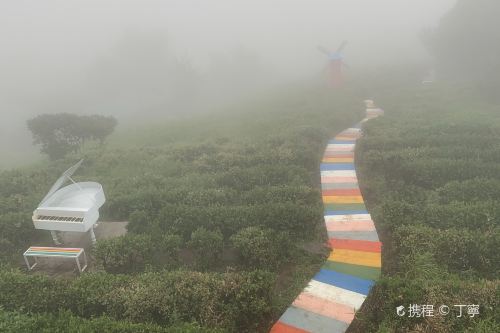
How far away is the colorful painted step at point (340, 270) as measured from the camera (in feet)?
32.7

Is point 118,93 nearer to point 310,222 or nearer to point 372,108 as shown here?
point 372,108

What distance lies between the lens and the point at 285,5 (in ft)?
549

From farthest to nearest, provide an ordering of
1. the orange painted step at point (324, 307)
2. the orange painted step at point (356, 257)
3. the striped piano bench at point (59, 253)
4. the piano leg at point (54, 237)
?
1. the piano leg at point (54, 237)
2. the striped piano bench at point (59, 253)
3. the orange painted step at point (356, 257)
4. the orange painted step at point (324, 307)

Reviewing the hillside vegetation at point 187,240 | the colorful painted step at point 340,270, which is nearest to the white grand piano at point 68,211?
the hillside vegetation at point 187,240

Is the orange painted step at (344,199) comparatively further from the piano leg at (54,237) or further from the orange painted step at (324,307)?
the piano leg at (54,237)

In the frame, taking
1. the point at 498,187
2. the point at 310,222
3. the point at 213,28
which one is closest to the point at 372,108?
the point at 498,187

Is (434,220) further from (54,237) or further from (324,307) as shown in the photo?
(54,237)

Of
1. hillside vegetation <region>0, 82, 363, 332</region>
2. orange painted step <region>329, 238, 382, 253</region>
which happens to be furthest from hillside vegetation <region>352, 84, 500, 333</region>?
hillside vegetation <region>0, 82, 363, 332</region>

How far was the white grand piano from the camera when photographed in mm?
13234

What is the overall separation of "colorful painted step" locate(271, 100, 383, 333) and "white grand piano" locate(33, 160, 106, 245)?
23.9ft

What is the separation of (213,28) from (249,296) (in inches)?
5466

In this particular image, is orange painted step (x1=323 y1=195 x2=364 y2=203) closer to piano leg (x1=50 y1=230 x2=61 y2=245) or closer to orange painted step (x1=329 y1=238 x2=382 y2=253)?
orange painted step (x1=329 y1=238 x2=382 y2=253)

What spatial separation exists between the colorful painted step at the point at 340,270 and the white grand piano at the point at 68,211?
7.28 metres

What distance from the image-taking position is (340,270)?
11945mm
